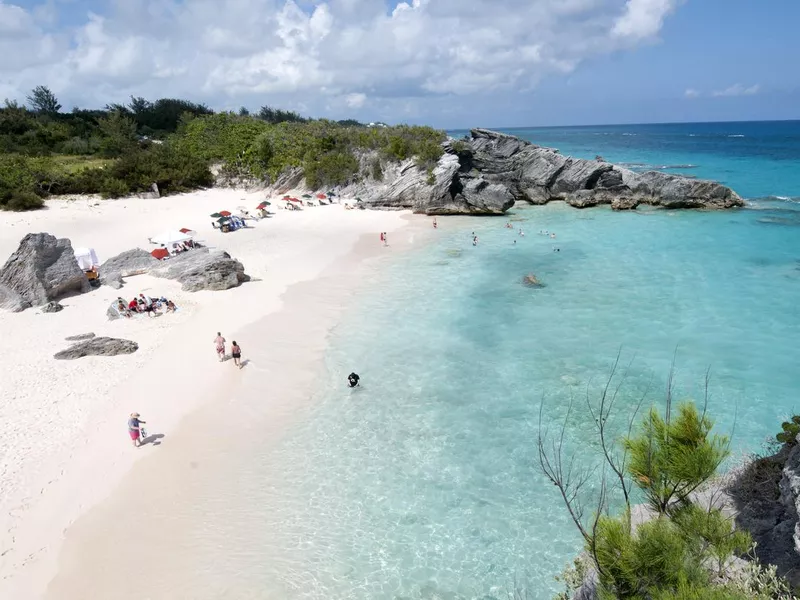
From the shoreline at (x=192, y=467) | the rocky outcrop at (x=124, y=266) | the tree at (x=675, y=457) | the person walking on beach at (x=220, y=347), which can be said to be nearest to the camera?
the tree at (x=675, y=457)

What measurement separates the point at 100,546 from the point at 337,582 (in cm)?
539

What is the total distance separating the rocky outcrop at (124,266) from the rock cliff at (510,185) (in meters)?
22.6

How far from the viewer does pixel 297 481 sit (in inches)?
502

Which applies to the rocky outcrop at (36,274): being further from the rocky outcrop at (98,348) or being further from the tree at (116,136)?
the tree at (116,136)

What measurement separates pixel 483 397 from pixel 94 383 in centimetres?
1346

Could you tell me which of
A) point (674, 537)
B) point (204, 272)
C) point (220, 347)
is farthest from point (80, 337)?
point (674, 537)

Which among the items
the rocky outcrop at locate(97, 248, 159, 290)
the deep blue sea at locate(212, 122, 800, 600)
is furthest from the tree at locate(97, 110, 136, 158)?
the deep blue sea at locate(212, 122, 800, 600)

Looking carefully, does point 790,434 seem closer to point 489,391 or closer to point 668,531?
point 668,531

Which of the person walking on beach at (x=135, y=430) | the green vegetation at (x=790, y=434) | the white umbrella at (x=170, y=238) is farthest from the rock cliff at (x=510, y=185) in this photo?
the green vegetation at (x=790, y=434)

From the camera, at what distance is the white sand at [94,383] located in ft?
37.6

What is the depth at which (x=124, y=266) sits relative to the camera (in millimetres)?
28156

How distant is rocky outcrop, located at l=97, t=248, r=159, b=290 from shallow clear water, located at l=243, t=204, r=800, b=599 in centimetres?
1354

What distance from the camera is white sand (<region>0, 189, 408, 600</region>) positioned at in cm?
1145

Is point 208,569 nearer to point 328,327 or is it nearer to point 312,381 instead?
point 312,381
